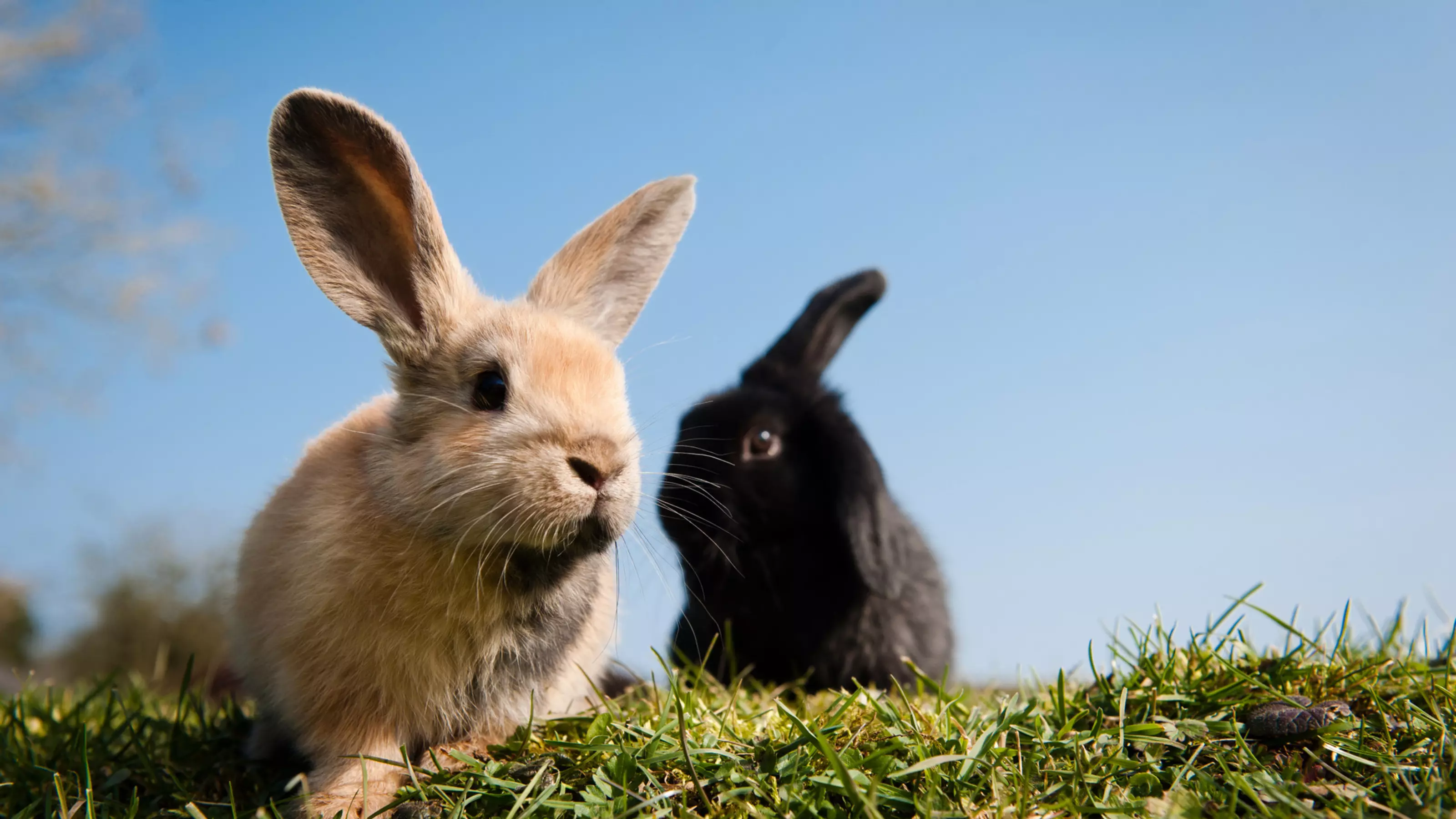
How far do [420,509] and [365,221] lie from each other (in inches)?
42.1

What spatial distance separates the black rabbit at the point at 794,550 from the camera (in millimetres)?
4758

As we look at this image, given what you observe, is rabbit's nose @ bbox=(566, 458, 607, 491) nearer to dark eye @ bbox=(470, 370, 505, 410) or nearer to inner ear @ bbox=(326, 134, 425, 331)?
dark eye @ bbox=(470, 370, 505, 410)

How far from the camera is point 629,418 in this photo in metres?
3.26

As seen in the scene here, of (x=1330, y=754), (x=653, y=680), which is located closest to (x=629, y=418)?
(x=653, y=680)

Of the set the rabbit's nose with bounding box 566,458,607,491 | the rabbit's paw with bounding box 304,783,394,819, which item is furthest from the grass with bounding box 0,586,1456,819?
the rabbit's nose with bounding box 566,458,607,491

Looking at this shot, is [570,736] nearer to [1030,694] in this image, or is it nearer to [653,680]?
[653,680]

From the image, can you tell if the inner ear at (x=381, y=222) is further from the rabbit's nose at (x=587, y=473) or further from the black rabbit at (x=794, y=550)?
the black rabbit at (x=794, y=550)

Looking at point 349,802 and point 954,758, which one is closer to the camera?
point 954,758

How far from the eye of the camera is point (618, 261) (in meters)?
3.89

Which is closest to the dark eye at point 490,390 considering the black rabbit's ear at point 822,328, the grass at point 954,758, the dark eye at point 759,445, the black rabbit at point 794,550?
the grass at point 954,758

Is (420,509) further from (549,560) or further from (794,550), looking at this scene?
(794,550)

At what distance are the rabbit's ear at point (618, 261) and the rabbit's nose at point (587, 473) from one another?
0.97 meters

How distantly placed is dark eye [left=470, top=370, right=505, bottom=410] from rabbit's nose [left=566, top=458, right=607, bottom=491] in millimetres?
393

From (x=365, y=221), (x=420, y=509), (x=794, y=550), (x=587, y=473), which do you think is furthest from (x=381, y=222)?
(x=794, y=550)
